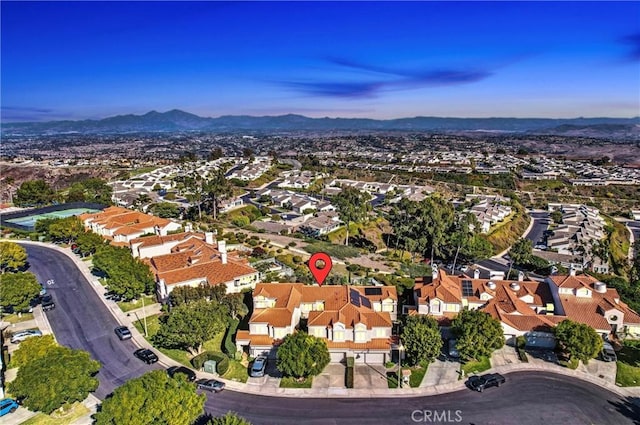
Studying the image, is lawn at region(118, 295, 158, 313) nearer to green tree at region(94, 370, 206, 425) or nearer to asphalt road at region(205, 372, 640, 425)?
asphalt road at region(205, 372, 640, 425)

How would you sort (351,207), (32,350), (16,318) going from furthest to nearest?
(351,207) → (16,318) → (32,350)

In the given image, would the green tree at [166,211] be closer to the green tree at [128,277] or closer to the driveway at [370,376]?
the green tree at [128,277]

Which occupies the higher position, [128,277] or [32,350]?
[128,277]

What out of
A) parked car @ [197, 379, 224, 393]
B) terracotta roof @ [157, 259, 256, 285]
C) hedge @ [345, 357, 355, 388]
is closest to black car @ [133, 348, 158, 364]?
parked car @ [197, 379, 224, 393]

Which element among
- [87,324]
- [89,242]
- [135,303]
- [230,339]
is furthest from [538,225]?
[87,324]

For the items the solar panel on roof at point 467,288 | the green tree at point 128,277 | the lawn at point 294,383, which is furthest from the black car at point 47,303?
the solar panel on roof at point 467,288

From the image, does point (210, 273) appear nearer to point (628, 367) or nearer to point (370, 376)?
point (370, 376)
